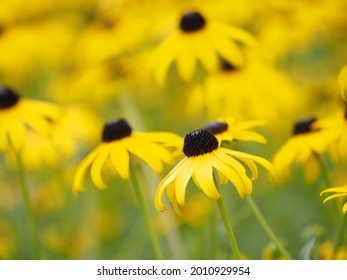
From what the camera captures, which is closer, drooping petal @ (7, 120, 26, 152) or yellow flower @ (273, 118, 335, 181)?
yellow flower @ (273, 118, 335, 181)

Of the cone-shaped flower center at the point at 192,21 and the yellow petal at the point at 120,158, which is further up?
the cone-shaped flower center at the point at 192,21

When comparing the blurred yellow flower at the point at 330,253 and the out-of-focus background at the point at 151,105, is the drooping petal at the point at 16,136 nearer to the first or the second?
the out-of-focus background at the point at 151,105

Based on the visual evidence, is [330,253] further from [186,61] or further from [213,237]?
[186,61]

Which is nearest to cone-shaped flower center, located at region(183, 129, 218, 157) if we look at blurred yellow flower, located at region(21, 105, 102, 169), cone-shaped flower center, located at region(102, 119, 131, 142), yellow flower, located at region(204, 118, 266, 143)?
yellow flower, located at region(204, 118, 266, 143)

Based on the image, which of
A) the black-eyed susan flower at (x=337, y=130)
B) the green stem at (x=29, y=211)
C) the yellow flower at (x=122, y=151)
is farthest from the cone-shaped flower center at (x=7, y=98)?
the black-eyed susan flower at (x=337, y=130)

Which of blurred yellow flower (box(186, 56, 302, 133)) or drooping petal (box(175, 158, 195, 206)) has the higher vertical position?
blurred yellow flower (box(186, 56, 302, 133))

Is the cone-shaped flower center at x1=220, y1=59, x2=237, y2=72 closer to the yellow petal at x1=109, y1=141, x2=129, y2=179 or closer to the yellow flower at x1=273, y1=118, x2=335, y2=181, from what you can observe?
the yellow flower at x1=273, y1=118, x2=335, y2=181
